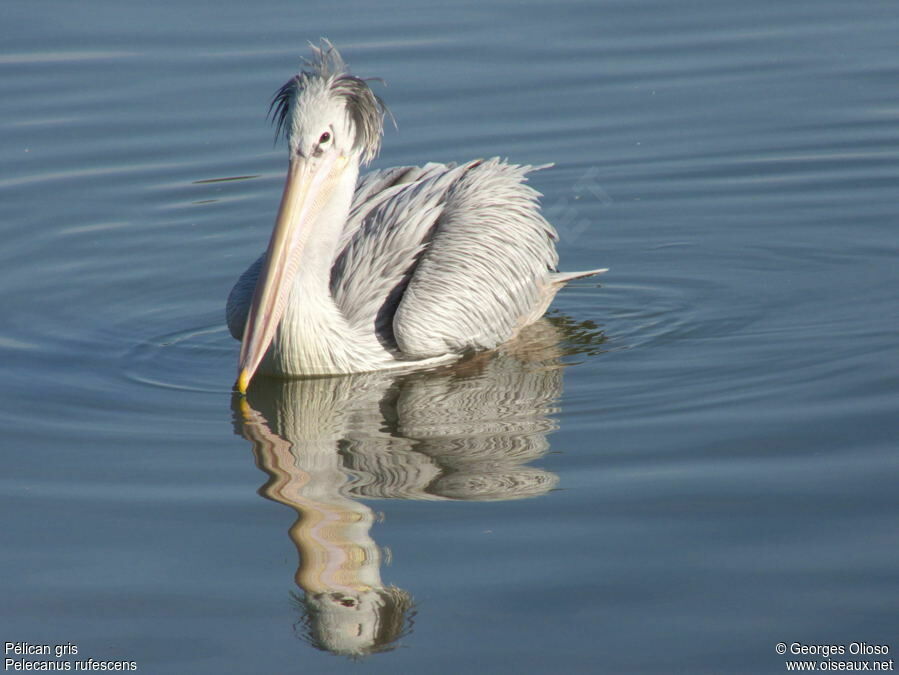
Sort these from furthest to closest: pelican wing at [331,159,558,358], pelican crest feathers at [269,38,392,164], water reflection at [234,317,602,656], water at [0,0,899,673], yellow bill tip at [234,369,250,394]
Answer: pelican wing at [331,159,558,358] < pelican crest feathers at [269,38,392,164] < yellow bill tip at [234,369,250,394] < water reflection at [234,317,602,656] < water at [0,0,899,673]

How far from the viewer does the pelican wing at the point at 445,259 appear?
A: 6797 mm

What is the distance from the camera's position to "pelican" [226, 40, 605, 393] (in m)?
6.17

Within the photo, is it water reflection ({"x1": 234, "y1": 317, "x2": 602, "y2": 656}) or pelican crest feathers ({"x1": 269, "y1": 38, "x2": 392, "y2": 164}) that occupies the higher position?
pelican crest feathers ({"x1": 269, "y1": 38, "x2": 392, "y2": 164})

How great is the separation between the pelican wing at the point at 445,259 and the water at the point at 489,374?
0.66 ft

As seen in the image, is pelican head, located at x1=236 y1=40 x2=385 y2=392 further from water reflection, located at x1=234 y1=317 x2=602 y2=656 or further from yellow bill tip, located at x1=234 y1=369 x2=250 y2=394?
water reflection, located at x1=234 y1=317 x2=602 y2=656

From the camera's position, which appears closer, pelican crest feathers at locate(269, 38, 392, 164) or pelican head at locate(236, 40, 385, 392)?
pelican head at locate(236, 40, 385, 392)

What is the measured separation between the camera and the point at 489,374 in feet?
22.1

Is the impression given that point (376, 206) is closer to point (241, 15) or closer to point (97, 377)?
point (97, 377)

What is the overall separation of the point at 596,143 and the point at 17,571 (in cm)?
550

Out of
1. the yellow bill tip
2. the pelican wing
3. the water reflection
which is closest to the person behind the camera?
the water reflection

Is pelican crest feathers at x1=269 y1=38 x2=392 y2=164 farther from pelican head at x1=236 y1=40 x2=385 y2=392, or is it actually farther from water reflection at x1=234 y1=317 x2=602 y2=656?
water reflection at x1=234 y1=317 x2=602 y2=656

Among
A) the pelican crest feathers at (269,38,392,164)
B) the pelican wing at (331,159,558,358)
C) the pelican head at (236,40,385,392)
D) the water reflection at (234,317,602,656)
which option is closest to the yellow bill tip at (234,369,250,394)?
the pelican head at (236,40,385,392)

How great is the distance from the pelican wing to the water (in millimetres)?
201

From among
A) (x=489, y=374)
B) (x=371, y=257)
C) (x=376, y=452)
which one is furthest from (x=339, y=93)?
(x=376, y=452)
